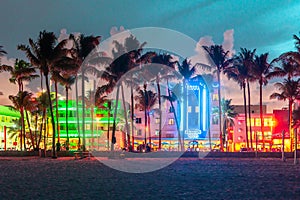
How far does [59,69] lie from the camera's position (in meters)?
59.5

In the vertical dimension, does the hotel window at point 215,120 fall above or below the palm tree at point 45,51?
below

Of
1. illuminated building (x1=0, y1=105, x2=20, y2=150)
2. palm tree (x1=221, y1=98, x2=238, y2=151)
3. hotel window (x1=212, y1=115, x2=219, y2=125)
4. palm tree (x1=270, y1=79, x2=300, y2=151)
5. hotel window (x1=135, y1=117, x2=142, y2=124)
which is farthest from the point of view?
hotel window (x1=135, y1=117, x2=142, y2=124)

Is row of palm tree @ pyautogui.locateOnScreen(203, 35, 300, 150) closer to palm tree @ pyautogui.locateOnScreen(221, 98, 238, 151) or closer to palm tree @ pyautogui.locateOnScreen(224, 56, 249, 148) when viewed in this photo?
palm tree @ pyautogui.locateOnScreen(224, 56, 249, 148)

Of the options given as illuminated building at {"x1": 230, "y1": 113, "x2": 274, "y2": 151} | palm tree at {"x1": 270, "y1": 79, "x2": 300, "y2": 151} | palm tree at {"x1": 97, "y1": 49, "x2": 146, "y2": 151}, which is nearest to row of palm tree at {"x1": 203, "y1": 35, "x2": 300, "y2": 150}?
palm tree at {"x1": 270, "y1": 79, "x2": 300, "y2": 151}

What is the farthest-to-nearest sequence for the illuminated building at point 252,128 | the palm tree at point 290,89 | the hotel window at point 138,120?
the hotel window at point 138,120 < the illuminated building at point 252,128 < the palm tree at point 290,89

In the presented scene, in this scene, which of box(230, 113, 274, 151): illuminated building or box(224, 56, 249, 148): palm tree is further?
box(230, 113, 274, 151): illuminated building

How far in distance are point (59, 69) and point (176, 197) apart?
4400 cm

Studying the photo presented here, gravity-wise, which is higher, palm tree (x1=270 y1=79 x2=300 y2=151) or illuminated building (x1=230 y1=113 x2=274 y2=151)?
palm tree (x1=270 y1=79 x2=300 y2=151)

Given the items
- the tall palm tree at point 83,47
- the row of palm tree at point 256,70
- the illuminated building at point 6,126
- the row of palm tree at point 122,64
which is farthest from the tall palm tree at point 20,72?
the illuminated building at point 6,126

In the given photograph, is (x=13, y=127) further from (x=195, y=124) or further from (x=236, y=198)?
(x=236, y=198)

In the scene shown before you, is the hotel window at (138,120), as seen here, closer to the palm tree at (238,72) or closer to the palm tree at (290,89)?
the palm tree at (238,72)

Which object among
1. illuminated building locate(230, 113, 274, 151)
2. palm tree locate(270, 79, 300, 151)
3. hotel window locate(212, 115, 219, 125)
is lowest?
illuminated building locate(230, 113, 274, 151)

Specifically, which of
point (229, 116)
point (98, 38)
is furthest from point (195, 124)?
point (98, 38)

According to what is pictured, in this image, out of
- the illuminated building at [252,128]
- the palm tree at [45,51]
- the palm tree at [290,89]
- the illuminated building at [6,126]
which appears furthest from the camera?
the illuminated building at [6,126]
